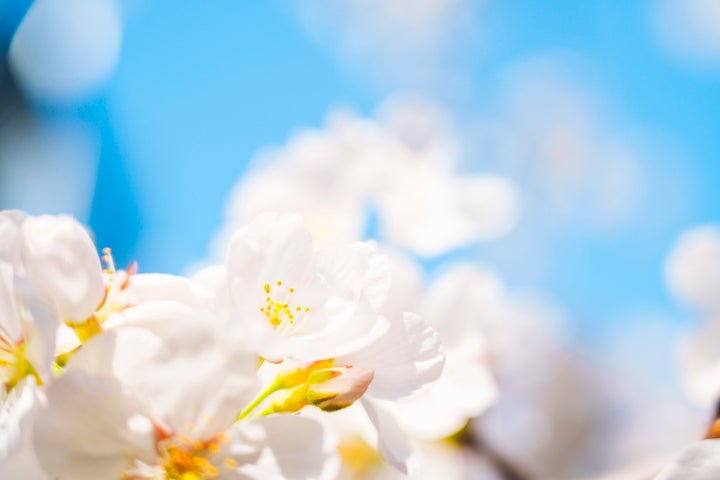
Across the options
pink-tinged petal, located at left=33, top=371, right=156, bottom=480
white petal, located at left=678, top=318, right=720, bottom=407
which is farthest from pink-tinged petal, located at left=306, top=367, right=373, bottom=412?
white petal, located at left=678, top=318, right=720, bottom=407

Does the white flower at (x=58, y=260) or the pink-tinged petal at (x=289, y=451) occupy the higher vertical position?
the white flower at (x=58, y=260)

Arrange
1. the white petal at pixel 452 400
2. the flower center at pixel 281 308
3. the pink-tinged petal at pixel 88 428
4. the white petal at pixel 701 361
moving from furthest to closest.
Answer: the white petal at pixel 701 361, the white petal at pixel 452 400, the flower center at pixel 281 308, the pink-tinged petal at pixel 88 428

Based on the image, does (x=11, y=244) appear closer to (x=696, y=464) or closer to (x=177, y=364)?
(x=177, y=364)

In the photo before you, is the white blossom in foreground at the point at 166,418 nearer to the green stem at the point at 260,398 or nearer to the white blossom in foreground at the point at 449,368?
the green stem at the point at 260,398

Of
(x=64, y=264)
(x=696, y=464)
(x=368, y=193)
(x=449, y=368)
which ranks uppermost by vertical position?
(x=368, y=193)

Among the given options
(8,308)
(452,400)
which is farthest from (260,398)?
(452,400)

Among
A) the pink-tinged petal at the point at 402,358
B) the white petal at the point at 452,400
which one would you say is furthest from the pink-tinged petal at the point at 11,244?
the white petal at the point at 452,400

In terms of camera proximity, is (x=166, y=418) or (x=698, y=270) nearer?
(x=166, y=418)
